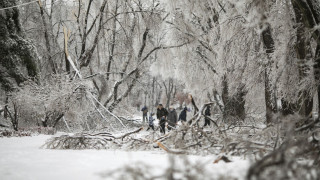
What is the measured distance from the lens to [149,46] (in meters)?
14.3

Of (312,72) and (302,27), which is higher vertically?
(302,27)

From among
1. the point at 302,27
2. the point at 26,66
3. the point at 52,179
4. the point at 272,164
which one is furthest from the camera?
the point at 26,66

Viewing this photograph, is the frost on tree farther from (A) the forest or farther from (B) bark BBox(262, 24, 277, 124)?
(B) bark BBox(262, 24, 277, 124)

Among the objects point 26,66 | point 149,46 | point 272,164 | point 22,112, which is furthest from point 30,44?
point 272,164

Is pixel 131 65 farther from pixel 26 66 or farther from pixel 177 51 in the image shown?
pixel 26 66

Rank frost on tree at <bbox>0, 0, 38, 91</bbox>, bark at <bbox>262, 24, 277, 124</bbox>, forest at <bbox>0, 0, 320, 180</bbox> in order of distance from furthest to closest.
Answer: frost on tree at <bbox>0, 0, 38, 91</bbox> < bark at <bbox>262, 24, 277, 124</bbox> < forest at <bbox>0, 0, 320, 180</bbox>

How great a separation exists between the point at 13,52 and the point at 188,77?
26.8ft

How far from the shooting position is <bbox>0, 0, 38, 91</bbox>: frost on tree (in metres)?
10.7

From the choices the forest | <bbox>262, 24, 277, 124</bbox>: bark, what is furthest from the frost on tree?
<bbox>262, 24, 277, 124</bbox>: bark

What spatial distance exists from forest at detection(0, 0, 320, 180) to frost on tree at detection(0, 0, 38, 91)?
0.14 feet

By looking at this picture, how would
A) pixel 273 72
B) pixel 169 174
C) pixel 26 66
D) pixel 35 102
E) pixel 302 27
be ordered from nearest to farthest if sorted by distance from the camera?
pixel 169 174 → pixel 302 27 → pixel 273 72 → pixel 35 102 → pixel 26 66

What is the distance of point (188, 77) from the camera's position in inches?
477

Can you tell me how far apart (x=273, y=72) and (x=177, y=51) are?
20.3ft

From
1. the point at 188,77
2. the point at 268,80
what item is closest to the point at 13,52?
the point at 188,77
